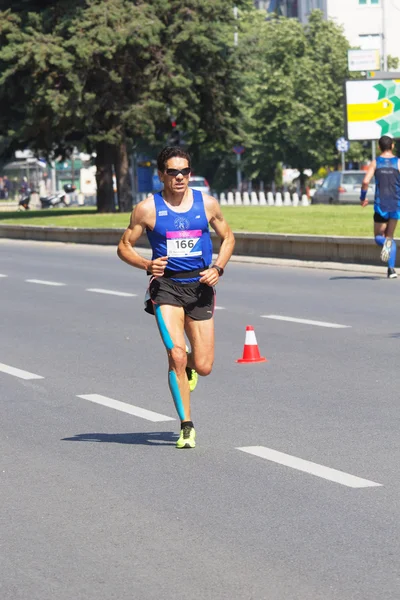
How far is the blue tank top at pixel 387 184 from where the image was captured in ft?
71.7

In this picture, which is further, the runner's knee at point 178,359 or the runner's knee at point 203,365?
the runner's knee at point 203,365

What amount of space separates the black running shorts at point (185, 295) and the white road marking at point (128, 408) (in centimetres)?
112

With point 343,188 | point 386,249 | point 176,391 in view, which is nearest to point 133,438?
point 176,391

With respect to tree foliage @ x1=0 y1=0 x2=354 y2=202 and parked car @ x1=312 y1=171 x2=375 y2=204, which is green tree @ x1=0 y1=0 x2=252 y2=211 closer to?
tree foliage @ x1=0 y1=0 x2=354 y2=202

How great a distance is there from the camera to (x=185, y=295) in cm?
878

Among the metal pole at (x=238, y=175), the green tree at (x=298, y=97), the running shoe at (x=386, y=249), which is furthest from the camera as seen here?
the metal pole at (x=238, y=175)

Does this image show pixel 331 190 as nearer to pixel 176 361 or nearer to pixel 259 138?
pixel 259 138

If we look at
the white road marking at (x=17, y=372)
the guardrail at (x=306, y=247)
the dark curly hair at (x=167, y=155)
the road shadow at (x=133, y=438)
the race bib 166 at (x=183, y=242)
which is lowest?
the guardrail at (x=306, y=247)

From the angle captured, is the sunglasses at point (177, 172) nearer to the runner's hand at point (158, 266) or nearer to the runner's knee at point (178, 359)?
the runner's hand at point (158, 266)

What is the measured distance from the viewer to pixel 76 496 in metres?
7.29

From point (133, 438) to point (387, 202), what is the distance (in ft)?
43.6

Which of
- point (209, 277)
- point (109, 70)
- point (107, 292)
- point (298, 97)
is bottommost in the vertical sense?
point (107, 292)

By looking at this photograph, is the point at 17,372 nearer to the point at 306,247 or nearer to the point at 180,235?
the point at 180,235

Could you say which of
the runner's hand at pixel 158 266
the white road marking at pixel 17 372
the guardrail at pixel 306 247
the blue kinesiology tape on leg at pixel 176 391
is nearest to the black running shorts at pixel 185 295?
the runner's hand at pixel 158 266
